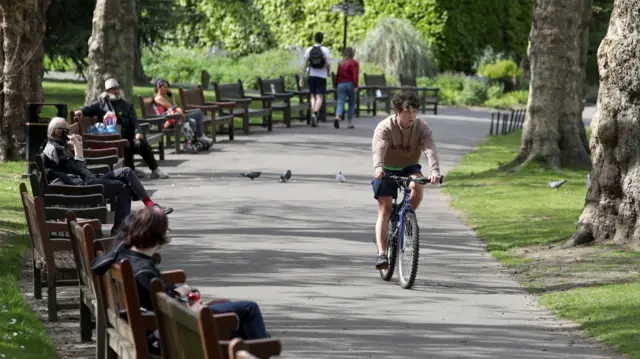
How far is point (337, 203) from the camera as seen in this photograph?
18.0 meters

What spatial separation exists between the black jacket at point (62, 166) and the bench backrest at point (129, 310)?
5929 mm

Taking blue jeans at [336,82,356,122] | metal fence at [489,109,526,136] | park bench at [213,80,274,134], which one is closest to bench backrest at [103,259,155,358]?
park bench at [213,80,274,134]

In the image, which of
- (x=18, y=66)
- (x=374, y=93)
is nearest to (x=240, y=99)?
(x=18, y=66)

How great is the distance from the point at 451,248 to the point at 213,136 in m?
13.3

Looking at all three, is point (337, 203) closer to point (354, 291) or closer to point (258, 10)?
point (354, 291)

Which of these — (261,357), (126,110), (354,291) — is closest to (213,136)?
(126,110)

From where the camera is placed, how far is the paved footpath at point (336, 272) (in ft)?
30.4

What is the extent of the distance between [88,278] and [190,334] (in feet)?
10.4

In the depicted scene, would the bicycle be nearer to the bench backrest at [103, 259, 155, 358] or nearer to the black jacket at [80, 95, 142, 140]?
the bench backrest at [103, 259, 155, 358]

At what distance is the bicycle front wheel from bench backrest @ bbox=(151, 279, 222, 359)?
5.33 metres

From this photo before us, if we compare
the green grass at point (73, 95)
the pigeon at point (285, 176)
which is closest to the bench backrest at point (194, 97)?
the green grass at point (73, 95)

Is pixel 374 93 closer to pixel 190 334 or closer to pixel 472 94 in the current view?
pixel 472 94

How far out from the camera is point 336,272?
12.3 m

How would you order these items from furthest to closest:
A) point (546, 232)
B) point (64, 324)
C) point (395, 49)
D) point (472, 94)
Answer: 1. point (472, 94)
2. point (395, 49)
3. point (546, 232)
4. point (64, 324)
